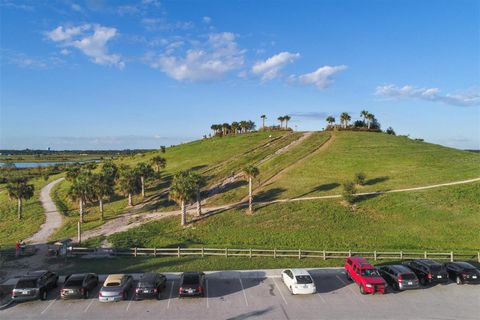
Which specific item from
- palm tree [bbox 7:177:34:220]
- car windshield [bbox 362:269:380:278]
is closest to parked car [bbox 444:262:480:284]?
car windshield [bbox 362:269:380:278]

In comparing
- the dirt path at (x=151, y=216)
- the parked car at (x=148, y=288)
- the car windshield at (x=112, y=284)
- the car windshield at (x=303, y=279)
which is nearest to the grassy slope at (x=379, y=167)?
the dirt path at (x=151, y=216)

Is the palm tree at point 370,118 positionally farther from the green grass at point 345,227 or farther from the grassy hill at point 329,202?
the green grass at point 345,227

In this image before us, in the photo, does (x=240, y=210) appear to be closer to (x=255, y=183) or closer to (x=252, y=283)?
(x=255, y=183)

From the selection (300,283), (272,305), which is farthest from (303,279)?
(272,305)

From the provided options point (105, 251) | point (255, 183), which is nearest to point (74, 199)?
point (105, 251)

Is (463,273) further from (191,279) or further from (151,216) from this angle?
(151,216)

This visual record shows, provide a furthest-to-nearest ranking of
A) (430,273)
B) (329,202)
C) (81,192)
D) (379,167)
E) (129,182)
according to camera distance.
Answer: (379,167) < (129,182) < (81,192) < (329,202) < (430,273)
